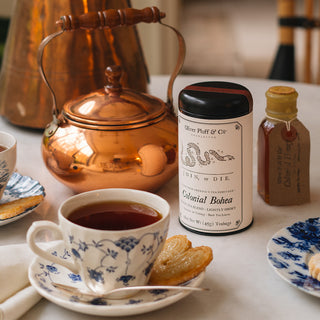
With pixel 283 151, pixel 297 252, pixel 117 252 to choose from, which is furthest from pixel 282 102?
pixel 117 252

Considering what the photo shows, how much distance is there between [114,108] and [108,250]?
277mm

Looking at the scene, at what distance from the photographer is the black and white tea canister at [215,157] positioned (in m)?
0.64

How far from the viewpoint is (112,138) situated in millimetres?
736

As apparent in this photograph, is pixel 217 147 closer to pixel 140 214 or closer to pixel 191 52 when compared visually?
pixel 140 214

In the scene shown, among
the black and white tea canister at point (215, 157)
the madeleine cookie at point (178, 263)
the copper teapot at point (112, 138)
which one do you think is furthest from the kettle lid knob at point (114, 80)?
the madeleine cookie at point (178, 263)

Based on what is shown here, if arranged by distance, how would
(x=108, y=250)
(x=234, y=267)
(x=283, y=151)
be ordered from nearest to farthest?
1. (x=108, y=250)
2. (x=234, y=267)
3. (x=283, y=151)

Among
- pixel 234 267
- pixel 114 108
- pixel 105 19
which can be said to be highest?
pixel 105 19

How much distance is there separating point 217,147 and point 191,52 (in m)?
2.32

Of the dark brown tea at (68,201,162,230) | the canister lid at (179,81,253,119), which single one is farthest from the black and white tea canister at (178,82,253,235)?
the dark brown tea at (68,201,162,230)

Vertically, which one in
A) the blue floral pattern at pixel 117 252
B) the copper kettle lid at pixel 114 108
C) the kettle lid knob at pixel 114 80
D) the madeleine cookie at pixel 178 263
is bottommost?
the madeleine cookie at pixel 178 263

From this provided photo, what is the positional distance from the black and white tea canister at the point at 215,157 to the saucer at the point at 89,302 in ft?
0.44

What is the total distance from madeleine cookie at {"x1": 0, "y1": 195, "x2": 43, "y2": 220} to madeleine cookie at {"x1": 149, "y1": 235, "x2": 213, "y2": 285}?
191 millimetres

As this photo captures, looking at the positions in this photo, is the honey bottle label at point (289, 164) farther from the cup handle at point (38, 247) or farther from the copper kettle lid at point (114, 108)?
the cup handle at point (38, 247)

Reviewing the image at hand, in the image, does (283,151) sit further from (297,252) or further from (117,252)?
(117,252)
